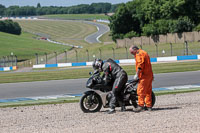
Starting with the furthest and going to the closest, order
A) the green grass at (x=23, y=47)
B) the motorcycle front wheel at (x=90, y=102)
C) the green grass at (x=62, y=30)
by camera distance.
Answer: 1. the green grass at (x=62, y=30)
2. the green grass at (x=23, y=47)
3. the motorcycle front wheel at (x=90, y=102)

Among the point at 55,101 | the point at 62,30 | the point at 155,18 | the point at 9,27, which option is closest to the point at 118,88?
the point at 55,101

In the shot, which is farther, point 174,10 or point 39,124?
point 174,10

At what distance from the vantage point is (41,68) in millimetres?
48844

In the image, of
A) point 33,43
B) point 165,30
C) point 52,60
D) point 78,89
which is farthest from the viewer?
point 33,43

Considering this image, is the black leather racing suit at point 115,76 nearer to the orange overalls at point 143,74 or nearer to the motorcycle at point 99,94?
the motorcycle at point 99,94

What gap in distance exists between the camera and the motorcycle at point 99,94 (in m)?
11.2

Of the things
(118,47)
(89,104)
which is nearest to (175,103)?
(89,104)

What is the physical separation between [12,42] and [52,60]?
70473 mm

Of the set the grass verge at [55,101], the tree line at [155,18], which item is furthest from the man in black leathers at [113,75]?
the tree line at [155,18]

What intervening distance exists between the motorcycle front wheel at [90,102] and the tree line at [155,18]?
159ft

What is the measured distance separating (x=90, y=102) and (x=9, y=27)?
147 meters

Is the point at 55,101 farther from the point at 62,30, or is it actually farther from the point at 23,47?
the point at 62,30

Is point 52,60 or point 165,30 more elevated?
point 165,30

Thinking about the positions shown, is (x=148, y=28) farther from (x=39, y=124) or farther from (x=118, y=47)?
(x=39, y=124)
